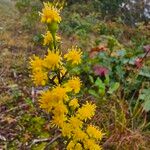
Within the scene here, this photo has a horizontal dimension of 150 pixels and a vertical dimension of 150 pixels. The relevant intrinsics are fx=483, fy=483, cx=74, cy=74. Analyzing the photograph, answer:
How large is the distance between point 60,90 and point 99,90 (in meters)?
1.57

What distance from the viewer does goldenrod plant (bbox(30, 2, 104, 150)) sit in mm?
2832

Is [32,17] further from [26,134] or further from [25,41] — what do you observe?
[26,134]

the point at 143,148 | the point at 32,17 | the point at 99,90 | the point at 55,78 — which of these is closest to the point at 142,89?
the point at 99,90

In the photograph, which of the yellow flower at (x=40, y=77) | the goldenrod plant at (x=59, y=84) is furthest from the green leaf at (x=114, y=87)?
the yellow flower at (x=40, y=77)

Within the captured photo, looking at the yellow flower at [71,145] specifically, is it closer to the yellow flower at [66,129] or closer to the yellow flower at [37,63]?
the yellow flower at [66,129]

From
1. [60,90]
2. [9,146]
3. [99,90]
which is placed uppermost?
[60,90]

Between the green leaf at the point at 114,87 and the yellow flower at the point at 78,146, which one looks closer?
the yellow flower at the point at 78,146

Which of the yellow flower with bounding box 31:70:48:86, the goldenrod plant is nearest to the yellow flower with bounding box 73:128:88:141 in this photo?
the goldenrod plant

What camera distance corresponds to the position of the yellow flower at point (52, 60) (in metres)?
2.83

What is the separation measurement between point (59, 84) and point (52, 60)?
0.57ft

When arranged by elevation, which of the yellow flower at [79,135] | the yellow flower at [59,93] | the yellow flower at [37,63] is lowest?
the yellow flower at [79,135]

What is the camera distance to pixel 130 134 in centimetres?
399

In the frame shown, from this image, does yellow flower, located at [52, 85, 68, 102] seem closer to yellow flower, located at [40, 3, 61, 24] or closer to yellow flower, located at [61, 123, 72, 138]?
yellow flower, located at [61, 123, 72, 138]

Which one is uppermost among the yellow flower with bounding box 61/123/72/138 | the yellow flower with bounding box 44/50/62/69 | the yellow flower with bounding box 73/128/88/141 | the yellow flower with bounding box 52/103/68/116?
the yellow flower with bounding box 44/50/62/69
